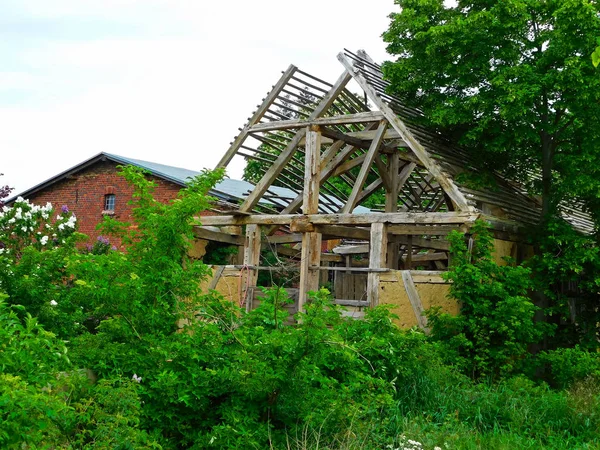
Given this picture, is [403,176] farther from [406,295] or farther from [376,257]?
[406,295]

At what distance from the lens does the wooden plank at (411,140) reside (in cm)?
1427

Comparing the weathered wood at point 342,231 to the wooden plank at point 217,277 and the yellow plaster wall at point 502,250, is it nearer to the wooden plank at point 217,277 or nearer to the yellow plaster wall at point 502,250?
the wooden plank at point 217,277

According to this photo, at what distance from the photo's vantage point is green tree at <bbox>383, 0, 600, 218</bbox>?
14.4 meters

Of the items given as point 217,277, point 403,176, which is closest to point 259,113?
point 403,176

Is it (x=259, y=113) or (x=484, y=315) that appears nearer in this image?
(x=484, y=315)

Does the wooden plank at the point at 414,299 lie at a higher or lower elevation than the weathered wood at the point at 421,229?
lower

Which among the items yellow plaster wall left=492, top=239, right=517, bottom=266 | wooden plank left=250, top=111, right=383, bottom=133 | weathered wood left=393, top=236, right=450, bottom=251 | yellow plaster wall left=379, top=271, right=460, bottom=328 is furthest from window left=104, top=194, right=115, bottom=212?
yellow plaster wall left=492, top=239, right=517, bottom=266

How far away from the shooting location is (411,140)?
598 inches

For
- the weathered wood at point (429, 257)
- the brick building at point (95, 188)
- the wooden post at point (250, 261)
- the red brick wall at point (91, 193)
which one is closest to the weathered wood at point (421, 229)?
the wooden post at point (250, 261)

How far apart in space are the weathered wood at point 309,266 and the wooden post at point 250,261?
1438 mm

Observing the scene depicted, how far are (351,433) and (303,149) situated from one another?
1197cm

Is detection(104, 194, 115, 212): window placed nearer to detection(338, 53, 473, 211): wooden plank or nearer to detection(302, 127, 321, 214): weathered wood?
detection(302, 127, 321, 214): weathered wood

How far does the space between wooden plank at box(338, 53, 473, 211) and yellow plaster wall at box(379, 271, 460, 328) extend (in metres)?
1.59

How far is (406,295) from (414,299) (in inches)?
8.8
